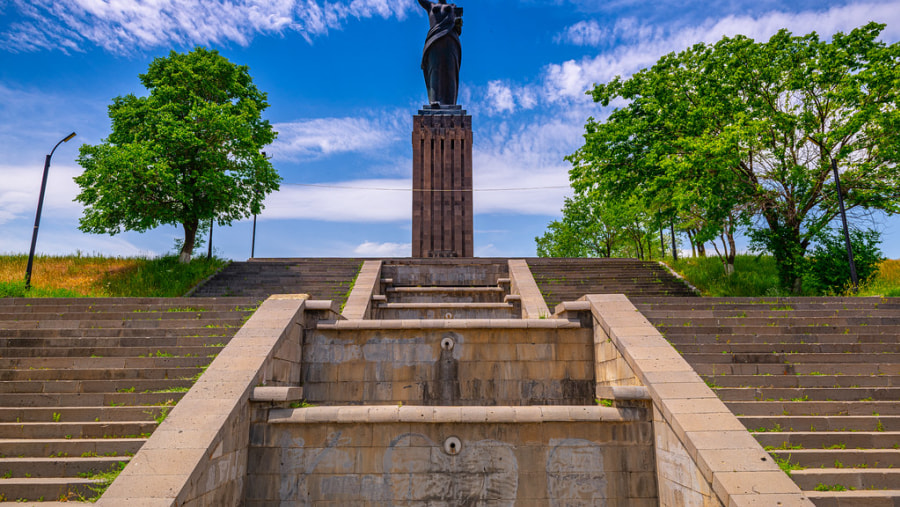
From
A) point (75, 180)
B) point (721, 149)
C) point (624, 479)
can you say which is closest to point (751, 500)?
point (624, 479)

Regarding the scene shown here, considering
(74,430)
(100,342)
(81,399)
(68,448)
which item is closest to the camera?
(68,448)

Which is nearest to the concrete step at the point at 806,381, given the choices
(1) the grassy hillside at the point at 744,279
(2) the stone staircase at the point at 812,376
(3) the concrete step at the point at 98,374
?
(2) the stone staircase at the point at 812,376

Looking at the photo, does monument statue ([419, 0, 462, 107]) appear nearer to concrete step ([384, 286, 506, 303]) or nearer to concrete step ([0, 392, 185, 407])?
concrete step ([384, 286, 506, 303])

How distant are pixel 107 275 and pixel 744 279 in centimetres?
2355

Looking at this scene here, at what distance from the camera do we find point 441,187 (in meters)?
24.2

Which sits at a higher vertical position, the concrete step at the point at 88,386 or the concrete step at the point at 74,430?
the concrete step at the point at 88,386

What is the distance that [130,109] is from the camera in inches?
749

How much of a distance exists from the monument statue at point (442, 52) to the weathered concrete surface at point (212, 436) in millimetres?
19280

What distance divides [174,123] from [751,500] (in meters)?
20.8

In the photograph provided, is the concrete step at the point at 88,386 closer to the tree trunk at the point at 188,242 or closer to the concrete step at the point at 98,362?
the concrete step at the point at 98,362

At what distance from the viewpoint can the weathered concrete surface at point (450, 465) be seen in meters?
6.77

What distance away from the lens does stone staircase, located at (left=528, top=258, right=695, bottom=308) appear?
15555mm

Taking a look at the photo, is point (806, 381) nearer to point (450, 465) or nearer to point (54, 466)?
point (450, 465)

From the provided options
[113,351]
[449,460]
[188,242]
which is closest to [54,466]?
[113,351]
